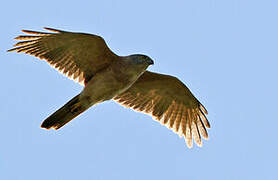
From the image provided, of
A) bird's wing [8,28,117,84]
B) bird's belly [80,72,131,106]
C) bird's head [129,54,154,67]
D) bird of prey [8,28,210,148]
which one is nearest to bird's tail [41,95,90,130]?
bird of prey [8,28,210,148]

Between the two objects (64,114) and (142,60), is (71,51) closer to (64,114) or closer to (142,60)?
(64,114)

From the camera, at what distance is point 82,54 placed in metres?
10.9

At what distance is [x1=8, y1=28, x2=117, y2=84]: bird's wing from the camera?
34.6 feet

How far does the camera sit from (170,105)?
39.2 ft

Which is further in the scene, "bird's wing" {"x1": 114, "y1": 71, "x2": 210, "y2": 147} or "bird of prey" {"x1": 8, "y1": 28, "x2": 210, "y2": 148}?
"bird's wing" {"x1": 114, "y1": 71, "x2": 210, "y2": 147}

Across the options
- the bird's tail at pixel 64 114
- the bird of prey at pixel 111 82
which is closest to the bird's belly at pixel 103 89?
the bird of prey at pixel 111 82

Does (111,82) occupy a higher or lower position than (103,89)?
higher

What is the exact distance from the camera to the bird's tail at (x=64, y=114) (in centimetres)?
1050

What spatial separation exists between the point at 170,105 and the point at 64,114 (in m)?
2.55

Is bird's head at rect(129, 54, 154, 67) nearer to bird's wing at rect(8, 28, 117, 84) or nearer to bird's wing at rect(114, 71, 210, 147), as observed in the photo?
bird's wing at rect(8, 28, 117, 84)

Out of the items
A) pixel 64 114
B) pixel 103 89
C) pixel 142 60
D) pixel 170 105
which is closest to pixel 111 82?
pixel 103 89

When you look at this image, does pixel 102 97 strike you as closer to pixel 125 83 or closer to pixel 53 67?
pixel 125 83

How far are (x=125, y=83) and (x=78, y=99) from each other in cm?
96

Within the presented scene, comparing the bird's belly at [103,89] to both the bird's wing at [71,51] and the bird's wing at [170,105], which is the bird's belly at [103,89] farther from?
the bird's wing at [170,105]
